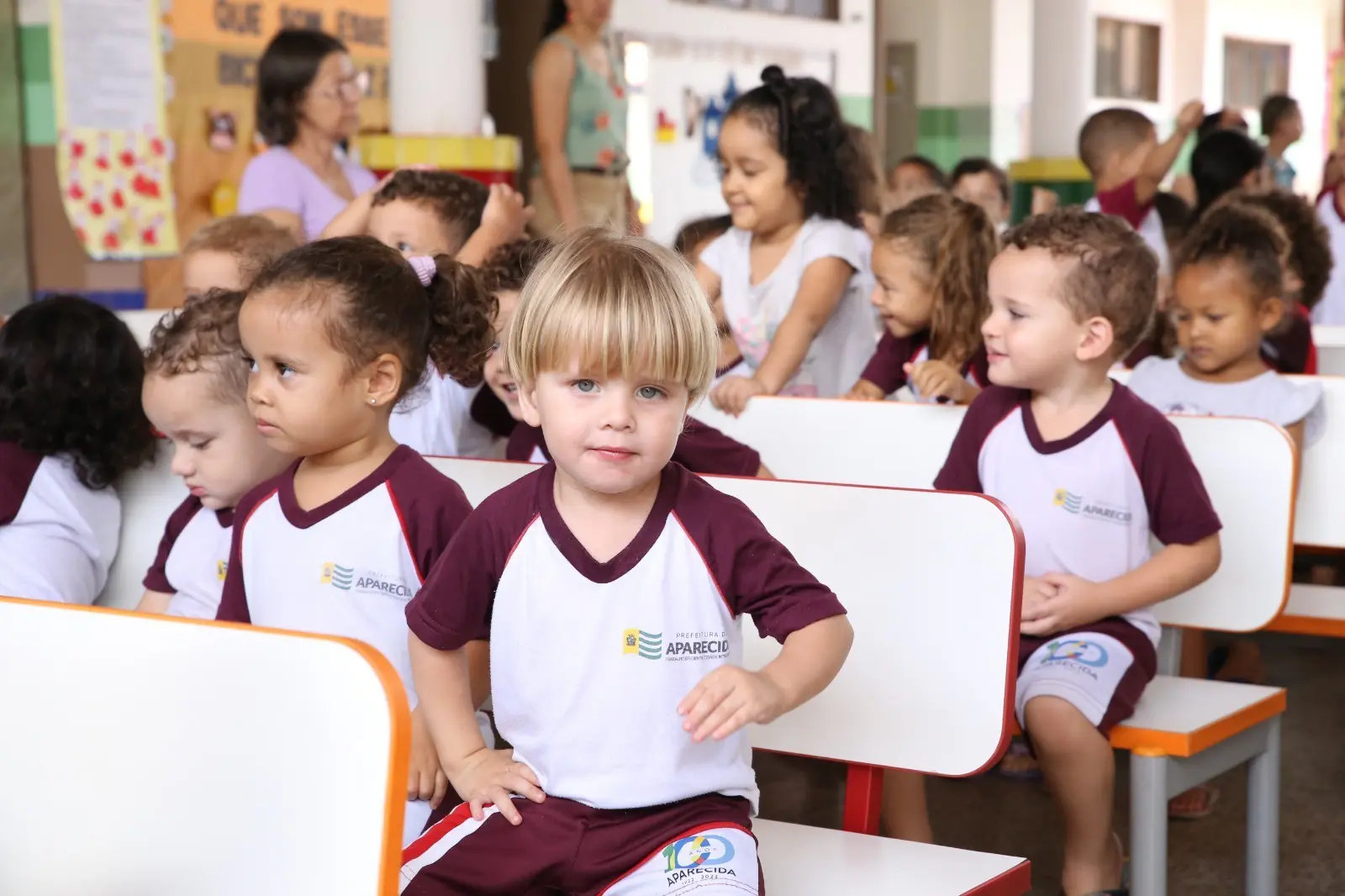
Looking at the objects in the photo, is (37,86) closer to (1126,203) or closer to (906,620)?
(1126,203)

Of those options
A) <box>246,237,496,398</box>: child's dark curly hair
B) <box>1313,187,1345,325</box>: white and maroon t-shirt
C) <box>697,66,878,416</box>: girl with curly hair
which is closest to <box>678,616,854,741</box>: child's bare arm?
<box>246,237,496,398</box>: child's dark curly hair

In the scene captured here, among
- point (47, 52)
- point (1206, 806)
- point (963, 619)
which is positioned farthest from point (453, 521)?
point (47, 52)

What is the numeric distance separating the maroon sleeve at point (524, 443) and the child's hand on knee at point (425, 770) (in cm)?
98

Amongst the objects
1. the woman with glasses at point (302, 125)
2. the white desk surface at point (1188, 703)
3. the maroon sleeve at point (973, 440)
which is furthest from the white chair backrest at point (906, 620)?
the woman with glasses at point (302, 125)

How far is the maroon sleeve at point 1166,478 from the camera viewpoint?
7.95ft

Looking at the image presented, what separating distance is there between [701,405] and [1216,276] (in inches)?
45.5

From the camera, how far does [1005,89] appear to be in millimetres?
12969

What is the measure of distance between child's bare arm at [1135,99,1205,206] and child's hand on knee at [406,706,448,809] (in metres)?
4.02

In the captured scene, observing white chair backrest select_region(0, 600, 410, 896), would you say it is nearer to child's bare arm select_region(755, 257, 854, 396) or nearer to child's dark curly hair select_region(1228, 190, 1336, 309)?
child's bare arm select_region(755, 257, 854, 396)

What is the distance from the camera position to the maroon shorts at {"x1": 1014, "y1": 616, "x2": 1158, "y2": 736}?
7.66 ft

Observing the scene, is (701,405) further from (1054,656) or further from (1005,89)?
(1005,89)

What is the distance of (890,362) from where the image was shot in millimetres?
3572

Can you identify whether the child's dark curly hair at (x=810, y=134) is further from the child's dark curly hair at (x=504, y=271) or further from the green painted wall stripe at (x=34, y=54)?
the green painted wall stripe at (x=34, y=54)

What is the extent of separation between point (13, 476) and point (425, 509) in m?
1.00
